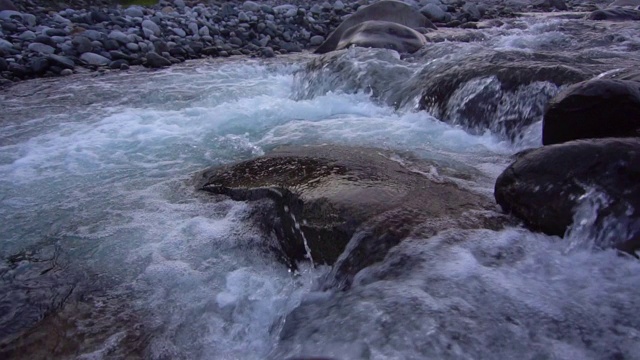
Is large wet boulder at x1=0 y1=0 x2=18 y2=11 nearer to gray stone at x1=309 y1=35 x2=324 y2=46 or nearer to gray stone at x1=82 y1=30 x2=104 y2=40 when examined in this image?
gray stone at x1=82 y1=30 x2=104 y2=40

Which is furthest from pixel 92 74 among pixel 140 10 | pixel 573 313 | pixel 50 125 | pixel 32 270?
pixel 573 313

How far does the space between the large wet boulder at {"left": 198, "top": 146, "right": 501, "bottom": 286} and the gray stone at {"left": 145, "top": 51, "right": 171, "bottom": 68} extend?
611 centimetres

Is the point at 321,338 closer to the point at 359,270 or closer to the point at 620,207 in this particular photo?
the point at 359,270

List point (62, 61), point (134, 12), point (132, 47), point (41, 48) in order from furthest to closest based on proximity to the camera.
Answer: point (134, 12)
point (132, 47)
point (41, 48)
point (62, 61)

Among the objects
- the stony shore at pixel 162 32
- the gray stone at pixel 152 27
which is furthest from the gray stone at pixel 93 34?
the gray stone at pixel 152 27

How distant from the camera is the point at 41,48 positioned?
902cm

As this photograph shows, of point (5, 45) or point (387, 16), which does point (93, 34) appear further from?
point (387, 16)

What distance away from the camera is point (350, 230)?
9.05 feet

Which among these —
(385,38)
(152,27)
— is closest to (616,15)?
(385,38)

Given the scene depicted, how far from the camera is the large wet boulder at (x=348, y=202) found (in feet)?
9.01

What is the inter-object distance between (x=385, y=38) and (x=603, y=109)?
5316mm

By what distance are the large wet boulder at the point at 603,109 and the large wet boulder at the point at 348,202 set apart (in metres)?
0.89

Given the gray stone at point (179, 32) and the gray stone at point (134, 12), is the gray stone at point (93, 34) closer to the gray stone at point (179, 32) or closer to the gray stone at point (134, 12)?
the gray stone at point (179, 32)

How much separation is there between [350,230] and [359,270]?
0.80 feet
